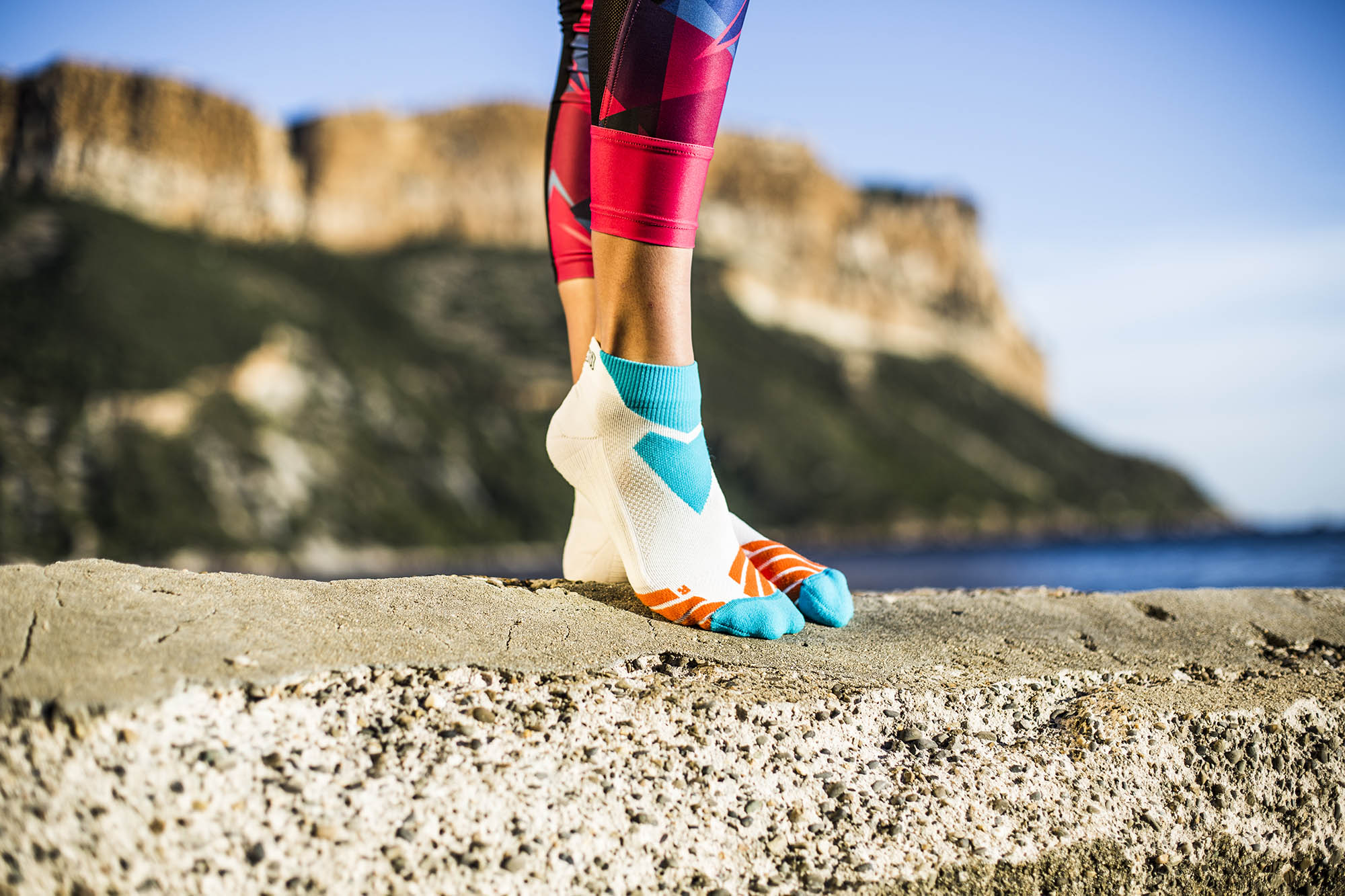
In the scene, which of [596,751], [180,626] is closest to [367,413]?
[180,626]

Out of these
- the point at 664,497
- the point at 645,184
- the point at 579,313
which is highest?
the point at 645,184

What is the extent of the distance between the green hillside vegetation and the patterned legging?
40.1 meters

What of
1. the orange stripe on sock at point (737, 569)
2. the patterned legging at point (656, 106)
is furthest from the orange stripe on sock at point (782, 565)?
the patterned legging at point (656, 106)

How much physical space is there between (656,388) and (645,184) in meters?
0.36

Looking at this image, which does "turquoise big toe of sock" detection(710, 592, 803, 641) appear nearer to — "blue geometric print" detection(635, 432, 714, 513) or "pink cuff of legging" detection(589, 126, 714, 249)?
"blue geometric print" detection(635, 432, 714, 513)

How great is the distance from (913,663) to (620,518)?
584 millimetres

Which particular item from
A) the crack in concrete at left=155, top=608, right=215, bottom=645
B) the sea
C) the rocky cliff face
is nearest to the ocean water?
the sea

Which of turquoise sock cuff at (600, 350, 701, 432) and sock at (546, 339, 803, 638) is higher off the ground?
turquoise sock cuff at (600, 350, 701, 432)

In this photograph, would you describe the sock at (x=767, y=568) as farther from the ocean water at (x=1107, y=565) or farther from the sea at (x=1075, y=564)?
the ocean water at (x=1107, y=565)

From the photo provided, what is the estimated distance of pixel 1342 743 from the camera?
5.10 ft

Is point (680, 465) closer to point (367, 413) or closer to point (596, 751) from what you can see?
point (596, 751)

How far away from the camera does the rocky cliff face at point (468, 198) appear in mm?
62750

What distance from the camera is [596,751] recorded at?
119 centimetres

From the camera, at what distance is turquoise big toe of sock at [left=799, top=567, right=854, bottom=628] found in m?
1.76
